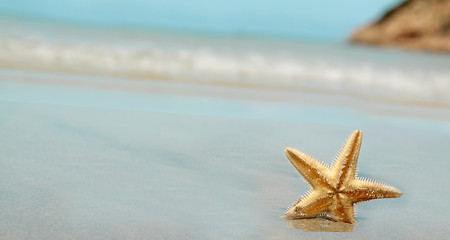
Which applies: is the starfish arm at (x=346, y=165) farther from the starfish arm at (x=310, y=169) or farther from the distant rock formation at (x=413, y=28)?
the distant rock formation at (x=413, y=28)

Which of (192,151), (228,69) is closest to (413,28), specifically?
(228,69)

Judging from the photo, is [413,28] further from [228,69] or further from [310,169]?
[310,169]

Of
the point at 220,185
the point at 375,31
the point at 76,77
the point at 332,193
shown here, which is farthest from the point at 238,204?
the point at 375,31

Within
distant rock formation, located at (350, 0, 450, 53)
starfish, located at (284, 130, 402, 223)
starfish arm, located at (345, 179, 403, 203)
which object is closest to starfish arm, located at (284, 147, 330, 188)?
starfish, located at (284, 130, 402, 223)

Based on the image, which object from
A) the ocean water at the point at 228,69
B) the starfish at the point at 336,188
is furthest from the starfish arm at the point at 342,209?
the ocean water at the point at 228,69

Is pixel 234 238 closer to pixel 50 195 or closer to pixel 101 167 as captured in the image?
pixel 50 195

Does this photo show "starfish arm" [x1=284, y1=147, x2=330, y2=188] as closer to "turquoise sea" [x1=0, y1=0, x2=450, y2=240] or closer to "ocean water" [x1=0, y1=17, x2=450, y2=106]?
"turquoise sea" [x1=0, y1=0, x2=450, y2=240]
